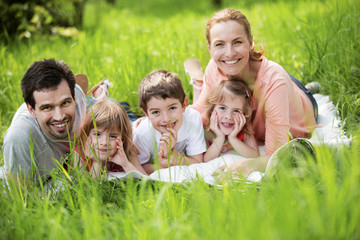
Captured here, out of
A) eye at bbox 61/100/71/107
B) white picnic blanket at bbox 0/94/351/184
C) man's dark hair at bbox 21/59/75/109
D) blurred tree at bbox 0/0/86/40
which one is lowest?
white picnic blanket at bbox 0/94/351/184

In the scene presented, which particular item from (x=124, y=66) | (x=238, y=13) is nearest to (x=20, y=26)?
(x=124, y=66)

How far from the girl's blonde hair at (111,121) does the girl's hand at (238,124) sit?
900 mm

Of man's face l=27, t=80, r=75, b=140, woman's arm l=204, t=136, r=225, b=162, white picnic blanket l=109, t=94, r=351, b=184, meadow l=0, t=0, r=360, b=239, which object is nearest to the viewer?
meadow l=0, t=0, r=360, b=239

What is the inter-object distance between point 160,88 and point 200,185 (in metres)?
1.08

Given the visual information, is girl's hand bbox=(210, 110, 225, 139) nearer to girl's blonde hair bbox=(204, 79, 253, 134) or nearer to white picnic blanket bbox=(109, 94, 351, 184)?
girl's blonde hair bbox=(204, 79, 253, 134)

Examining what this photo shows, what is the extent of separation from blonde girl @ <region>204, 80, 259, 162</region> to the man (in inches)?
47.6

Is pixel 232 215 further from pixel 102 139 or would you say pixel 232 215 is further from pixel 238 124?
pixel 238 124

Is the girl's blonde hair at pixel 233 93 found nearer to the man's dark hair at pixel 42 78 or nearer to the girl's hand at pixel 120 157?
the girl's hand at pixel 120 157

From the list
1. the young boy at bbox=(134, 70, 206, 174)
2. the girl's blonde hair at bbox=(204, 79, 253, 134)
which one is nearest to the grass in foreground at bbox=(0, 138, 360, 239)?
the young boy at bbox=(134, 70, 206, 174)

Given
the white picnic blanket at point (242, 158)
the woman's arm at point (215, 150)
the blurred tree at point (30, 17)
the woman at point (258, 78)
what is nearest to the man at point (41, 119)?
the white picnic blanket at point (242, 158)

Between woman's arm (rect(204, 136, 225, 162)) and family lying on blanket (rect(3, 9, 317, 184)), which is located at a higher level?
family lying on blanket (rect(3, 9, 317, 184))

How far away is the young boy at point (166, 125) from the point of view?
3.25 metres

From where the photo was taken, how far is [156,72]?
3451 mm

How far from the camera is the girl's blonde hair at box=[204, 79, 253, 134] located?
134 inches
